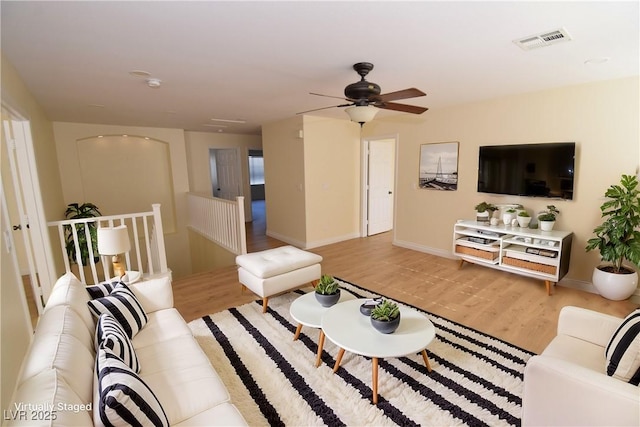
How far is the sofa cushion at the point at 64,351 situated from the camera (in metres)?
1.18

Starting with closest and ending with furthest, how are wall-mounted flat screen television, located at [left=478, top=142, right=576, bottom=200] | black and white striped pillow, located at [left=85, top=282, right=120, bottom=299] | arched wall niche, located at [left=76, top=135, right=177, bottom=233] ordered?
black and white striped pillow, located at [left=85, top=282, right=120, bottom=299], wall-mounted flat screen television, located at [left=478, top=142, right=576, bottom=200], arched wall niche, located at [left=76, top=135, right=177, bottom=233]

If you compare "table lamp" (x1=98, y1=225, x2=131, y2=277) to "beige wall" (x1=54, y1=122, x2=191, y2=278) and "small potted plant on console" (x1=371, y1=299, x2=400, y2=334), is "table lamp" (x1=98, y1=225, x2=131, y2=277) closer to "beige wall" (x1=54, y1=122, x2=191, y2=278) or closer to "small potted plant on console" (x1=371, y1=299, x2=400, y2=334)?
"small potted plant on console" (x1=371, y1=299, x2=400, y2=334)

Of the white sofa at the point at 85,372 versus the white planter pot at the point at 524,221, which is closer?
the white sofa at the point at 85,372

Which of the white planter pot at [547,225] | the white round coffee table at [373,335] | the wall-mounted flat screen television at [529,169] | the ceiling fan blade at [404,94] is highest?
the ceiling fan blade at [404,94]

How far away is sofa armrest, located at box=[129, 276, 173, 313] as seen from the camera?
2293 millimetres

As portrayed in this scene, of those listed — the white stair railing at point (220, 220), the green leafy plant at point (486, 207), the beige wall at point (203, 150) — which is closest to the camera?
the green leafy plant at point (486, 207)

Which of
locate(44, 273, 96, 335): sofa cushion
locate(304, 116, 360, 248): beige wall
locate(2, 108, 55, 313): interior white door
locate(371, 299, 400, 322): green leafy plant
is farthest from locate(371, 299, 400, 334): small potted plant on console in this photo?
locate(304, 116, 360, 248): beige wall

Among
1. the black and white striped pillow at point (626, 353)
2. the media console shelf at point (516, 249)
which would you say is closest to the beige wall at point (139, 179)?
the media console shelf at point (516, 249)

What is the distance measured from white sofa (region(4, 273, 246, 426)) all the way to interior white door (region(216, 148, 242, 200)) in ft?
20.2

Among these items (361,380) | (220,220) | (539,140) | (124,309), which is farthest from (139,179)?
(539,140)

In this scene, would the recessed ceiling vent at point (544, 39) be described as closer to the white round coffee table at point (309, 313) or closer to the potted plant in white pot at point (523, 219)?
the potted plant in white pot at point (523, 219)

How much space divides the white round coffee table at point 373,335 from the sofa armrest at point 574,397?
0.60 metres

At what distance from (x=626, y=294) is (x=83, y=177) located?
8.59 metres

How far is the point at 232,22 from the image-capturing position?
6.00 feet
